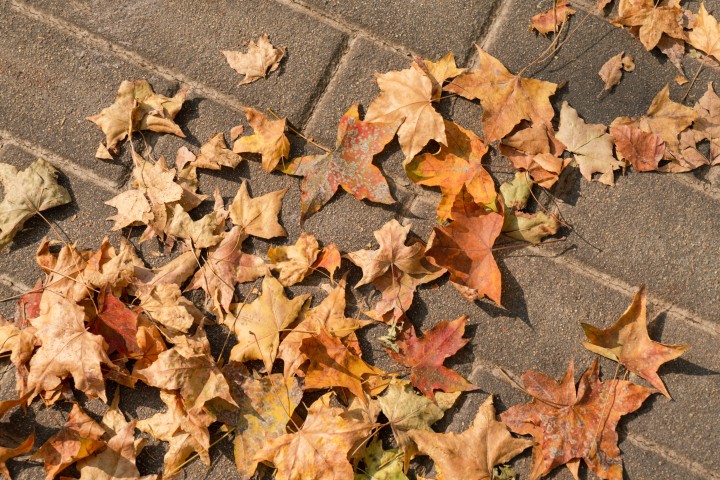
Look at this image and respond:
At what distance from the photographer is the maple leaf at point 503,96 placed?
2.47m

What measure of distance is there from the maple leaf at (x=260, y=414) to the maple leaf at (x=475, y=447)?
18.5 inches

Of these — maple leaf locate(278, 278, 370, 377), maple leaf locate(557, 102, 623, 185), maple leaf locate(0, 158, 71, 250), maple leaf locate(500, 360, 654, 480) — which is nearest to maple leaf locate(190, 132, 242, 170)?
maple leaf locate(0, 158, 71, 250)

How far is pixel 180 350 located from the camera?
232 cm

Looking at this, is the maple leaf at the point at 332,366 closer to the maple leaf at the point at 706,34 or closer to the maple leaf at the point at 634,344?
the maple leaf at the point at 634,344

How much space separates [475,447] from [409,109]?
1284 mm

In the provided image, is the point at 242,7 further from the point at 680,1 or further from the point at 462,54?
the point at 680,1

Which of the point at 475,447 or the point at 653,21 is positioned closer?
the point at 475,447

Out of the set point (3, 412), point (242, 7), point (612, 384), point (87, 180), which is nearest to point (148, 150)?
point (87, 180)

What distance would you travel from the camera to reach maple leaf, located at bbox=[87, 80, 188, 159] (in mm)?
2566

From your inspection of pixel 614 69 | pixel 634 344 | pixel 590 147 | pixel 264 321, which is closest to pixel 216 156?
pixel 264 321

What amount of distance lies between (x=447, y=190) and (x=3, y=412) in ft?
6.00

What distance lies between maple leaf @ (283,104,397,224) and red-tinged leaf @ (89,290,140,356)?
2.51 ft

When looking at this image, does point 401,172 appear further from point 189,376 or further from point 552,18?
point 189,376

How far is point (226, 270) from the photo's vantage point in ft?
8.13
